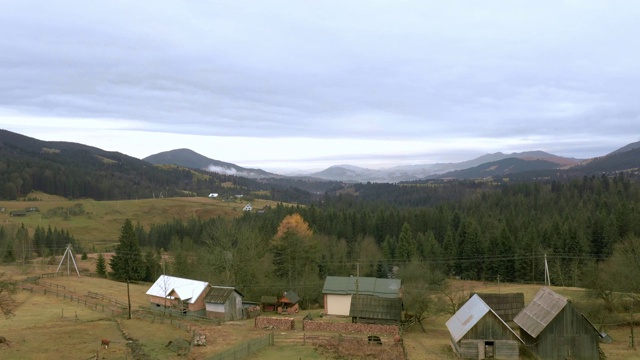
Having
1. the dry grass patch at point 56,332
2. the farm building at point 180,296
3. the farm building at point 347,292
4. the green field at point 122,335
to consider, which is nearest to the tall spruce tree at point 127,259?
the green field at point 122,335

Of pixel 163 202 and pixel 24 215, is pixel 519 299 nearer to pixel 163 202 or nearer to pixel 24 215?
pixel 24 215

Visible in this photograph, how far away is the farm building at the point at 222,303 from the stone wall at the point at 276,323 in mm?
6125

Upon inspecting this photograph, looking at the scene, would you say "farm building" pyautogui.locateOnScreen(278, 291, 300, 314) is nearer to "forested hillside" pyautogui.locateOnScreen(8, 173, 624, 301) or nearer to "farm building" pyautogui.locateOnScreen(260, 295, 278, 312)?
"farm building" pyautogui.locateOnScreen(260, 295, 278, 312)

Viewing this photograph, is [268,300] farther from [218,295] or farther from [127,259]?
[127,259]

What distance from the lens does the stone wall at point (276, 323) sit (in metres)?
43.2

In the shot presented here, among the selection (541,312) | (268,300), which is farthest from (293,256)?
(541,312)

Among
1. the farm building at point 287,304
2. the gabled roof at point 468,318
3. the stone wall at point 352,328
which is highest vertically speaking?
the gabled roof at point 468,318

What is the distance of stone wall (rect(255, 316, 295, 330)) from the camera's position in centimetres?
4322

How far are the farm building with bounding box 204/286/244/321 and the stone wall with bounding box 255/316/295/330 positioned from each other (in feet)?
20.1

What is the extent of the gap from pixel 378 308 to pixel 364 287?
24.8 ft

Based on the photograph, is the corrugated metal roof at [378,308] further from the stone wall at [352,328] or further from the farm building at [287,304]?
the farm building at [287,304]

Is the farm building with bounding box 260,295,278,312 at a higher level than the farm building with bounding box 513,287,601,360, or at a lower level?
lower

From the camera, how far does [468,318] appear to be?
3562cm

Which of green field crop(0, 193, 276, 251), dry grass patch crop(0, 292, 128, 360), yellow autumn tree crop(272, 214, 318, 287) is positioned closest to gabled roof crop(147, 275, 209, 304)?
dry grass patch crop(0, 292, 128, 360)
